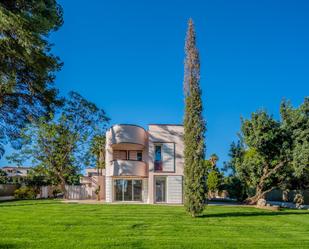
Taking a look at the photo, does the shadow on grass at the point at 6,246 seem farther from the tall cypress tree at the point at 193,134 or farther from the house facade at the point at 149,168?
the house facade at the point at 149,168

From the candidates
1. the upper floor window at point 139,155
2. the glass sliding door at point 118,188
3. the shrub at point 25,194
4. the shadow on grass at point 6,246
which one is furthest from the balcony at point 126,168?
the shadow on grass at point 6,246

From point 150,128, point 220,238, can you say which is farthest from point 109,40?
point 220,238

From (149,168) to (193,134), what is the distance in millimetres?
10754

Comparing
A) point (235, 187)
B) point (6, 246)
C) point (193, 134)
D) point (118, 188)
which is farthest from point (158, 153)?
point (6, 246)

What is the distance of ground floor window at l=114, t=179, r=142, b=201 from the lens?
91.0 feet

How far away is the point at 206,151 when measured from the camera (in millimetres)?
17375

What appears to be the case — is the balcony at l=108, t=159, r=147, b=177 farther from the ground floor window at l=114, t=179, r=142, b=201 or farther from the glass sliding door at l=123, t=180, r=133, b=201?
the glass sliding door at l=123, t=180, r=133, b=201

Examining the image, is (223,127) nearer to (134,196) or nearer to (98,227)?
(134,196)

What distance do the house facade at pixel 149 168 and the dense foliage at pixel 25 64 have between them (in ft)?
27.8

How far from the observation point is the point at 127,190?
27.9 m

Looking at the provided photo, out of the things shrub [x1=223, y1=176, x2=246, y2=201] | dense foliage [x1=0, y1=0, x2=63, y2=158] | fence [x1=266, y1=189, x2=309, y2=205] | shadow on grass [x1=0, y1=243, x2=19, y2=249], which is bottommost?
fence [x1=266, y1=189, x2=309, y2=205]

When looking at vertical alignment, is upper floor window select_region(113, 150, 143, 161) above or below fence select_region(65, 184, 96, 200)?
above

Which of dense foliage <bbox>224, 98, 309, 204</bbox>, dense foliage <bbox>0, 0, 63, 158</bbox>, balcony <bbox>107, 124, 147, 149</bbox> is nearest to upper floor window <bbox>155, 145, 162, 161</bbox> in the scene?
balcony <bbox>107, 124, 147, 149</bbox>

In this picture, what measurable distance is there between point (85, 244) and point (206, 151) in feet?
30.9
